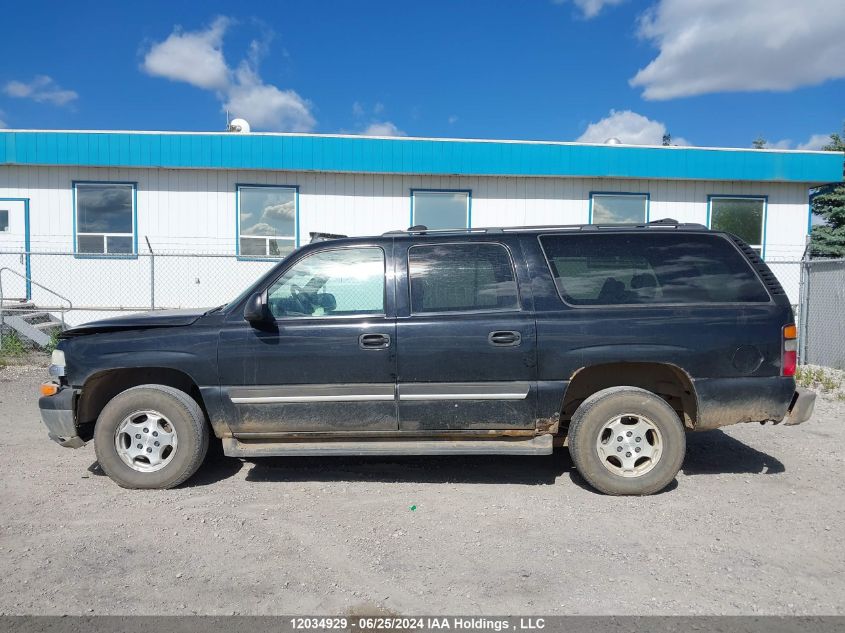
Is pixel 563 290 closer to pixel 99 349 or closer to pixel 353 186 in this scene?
pixel 99 349

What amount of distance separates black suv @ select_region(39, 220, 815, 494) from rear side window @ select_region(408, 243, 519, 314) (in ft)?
0.04

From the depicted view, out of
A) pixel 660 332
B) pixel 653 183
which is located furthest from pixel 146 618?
pixel 653 183

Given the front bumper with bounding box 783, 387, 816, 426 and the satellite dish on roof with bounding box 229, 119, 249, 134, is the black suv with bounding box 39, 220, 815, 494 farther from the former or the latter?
the satellite dish on roof with bounding box 229, 119, 249, 134

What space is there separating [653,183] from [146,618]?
12.6 m

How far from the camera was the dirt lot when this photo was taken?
3166 millimetres

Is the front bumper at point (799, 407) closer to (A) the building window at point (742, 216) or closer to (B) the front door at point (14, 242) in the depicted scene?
(A) the building window at point (742, 216)

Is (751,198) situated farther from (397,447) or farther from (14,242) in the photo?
(14,242)

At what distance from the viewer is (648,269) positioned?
15.2ft

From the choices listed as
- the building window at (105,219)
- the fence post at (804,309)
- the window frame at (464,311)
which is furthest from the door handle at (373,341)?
the building window at (105,219)

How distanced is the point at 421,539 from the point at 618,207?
1077cm

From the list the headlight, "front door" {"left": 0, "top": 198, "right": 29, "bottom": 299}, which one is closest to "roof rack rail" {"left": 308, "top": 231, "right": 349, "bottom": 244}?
the headlight

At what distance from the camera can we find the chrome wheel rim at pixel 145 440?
4.61 metres

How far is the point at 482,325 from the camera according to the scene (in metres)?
4.47

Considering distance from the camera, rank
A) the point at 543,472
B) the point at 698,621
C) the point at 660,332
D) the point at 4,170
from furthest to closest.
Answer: the point at 4,170 → the point at 543,472 → the point at 660,332 → the point at 698,621
